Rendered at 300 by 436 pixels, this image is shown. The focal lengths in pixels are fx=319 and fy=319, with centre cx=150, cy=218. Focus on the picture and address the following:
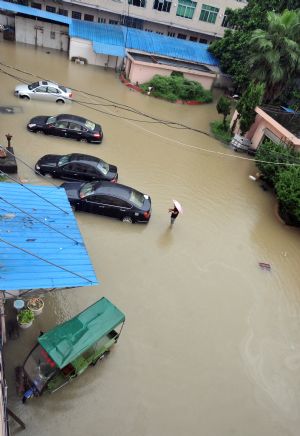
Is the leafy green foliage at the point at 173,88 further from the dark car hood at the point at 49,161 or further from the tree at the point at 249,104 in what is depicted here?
the dark car hood at the point at 49,161

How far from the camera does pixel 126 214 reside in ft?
40.2

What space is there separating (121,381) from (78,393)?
1068mm

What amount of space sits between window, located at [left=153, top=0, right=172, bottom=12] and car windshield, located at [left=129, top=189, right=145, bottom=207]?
26536 mm

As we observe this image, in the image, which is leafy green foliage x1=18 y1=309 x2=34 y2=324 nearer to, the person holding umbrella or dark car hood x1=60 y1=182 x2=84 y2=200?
dark car hood x1=60 y1=182 x2=84 y2=200

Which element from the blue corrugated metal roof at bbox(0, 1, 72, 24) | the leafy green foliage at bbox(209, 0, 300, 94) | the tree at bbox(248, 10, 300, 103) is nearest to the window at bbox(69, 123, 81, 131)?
the tree at bbox(248, 10, 300, 103)

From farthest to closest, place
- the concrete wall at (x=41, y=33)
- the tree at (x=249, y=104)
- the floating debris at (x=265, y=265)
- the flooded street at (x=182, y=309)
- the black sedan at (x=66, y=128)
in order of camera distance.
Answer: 1. the concrete wall at (x=41, y=33)
2. the tree at (x=249, y=104)
3. the black sedan at (x=66, y=128)
4. the floating debris at (x=265, y=265)
5. the flooded street at (x=182, y=309)

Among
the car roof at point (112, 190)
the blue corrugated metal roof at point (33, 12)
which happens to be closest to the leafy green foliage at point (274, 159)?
the car roof at point (112, 190)

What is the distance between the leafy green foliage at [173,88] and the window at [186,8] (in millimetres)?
9529

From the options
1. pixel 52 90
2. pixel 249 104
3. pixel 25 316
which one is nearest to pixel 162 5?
pixel 52 90

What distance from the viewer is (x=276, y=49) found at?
802 inches

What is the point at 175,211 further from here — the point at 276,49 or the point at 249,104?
the point at 276,49

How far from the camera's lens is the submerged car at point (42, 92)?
19.9 metres

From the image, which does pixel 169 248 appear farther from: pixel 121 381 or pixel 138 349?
pixel 121 381

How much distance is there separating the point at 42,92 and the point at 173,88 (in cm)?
1089
